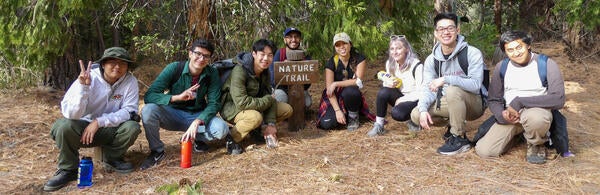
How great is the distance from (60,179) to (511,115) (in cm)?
376

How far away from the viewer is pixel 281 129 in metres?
5.60

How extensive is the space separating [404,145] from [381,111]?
0.55m

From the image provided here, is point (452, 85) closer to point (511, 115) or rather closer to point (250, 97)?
point (511, 115)

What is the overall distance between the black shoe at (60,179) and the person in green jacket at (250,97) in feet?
4.57

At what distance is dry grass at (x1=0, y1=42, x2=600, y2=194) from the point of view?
3.54 meters

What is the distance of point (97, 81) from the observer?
153 inches

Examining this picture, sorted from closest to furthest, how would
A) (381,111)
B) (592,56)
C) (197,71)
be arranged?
(197,71)
(381,111)
(592,56)

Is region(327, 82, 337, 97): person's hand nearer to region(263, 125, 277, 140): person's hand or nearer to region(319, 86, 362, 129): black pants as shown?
region(319, 86, 362, 129): black pants

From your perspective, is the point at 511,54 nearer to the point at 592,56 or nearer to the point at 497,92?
the point at 497,92

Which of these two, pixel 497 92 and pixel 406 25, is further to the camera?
pixel 406 25

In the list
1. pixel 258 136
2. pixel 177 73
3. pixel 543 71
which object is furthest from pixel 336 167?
pixel 543 71

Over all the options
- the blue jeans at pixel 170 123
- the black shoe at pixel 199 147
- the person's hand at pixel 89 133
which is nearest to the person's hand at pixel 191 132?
the blue jeans at pixel 170 123

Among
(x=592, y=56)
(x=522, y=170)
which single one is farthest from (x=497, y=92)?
(x=592, y=56)

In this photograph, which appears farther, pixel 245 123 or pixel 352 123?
pixel 352 123
